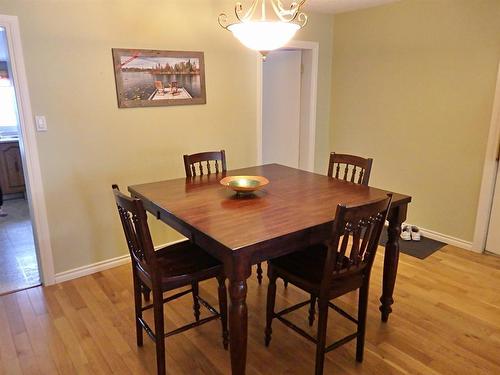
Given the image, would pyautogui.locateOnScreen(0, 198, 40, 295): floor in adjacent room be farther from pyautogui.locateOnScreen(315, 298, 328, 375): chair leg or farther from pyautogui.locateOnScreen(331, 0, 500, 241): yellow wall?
pyautogui.locateOnScreen(331, 0, 500, 241): yellow wall

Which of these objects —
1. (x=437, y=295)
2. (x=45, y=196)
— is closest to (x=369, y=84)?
(x=437, y=295)

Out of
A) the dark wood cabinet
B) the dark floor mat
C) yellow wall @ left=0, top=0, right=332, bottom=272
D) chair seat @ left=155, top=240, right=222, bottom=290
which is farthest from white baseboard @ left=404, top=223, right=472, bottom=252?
the dark wood cabinet

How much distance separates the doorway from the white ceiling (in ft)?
8.49

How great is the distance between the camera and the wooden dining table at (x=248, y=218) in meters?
1.58

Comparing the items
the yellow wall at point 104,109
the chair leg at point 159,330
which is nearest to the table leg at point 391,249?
the chair leg at point 159,330

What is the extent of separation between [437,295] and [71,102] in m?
2.94

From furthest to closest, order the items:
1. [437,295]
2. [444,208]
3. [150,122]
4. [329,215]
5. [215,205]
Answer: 1. [444,208]
2. [150,122]
3. [437,295]
4. [215,205]
5. [329,215]

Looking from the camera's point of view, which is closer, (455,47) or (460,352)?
(460,352)

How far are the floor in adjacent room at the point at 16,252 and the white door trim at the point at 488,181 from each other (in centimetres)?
364

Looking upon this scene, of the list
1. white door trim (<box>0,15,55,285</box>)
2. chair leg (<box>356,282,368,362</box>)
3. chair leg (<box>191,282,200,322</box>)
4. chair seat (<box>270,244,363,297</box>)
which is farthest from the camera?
white door trim (<box>0,15,55,285</box>)

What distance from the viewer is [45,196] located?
Answer: 8.92 feet

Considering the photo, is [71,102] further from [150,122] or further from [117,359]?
[117,359]

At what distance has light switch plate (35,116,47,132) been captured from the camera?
2.59 m

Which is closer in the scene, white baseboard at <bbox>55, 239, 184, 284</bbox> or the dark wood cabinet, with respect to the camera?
white baseboard at <bbox>55, 239, 184, 284</bbox>
